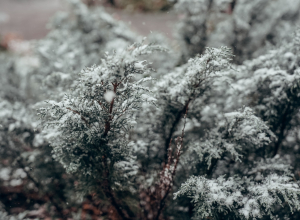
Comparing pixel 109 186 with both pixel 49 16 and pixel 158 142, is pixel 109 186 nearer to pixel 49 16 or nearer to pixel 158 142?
pixel 158 142

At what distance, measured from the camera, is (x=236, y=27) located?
462 centimetres

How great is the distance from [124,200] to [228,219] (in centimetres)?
138

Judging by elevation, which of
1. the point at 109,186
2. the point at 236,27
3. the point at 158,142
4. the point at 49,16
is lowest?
the point at 109,186

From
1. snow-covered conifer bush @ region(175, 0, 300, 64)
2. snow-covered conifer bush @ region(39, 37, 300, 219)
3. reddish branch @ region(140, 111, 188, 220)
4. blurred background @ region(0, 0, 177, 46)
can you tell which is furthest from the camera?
blurred background @ region(0, 0, 177, 46)

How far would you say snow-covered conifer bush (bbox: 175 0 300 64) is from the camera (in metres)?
4.38

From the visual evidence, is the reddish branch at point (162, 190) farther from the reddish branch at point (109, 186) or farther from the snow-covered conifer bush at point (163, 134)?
the reddish branch at point (109, 186)

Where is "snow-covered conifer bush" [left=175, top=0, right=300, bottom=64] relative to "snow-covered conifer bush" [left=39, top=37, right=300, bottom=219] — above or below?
above

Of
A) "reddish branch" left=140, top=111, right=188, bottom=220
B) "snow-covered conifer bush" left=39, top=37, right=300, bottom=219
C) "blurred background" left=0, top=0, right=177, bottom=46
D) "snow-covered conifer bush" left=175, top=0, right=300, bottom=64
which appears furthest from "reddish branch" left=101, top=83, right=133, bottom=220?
"blurred background" left=0, top=0, right=177, bottom=46

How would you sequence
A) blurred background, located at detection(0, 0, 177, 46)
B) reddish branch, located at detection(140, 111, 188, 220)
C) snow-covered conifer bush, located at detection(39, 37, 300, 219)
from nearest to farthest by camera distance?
snow-covered conifer bush, located at detection(39, 37, 300, 219) → reddish branch, located at detection(140, 111, 188, 220) → blurred background, located at detection(0, 0, 177, 46)

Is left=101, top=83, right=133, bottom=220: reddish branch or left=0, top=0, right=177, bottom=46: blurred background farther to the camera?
left=0, top=0, right=177, bottom=46: blurred background

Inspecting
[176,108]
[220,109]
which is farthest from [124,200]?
[220,109]

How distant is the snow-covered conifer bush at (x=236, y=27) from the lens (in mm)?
4379

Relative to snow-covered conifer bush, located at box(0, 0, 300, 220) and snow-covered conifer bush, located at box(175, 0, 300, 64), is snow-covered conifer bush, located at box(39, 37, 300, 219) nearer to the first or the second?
snow-covered conifer bush, located at box(0, 0, 300, 220)

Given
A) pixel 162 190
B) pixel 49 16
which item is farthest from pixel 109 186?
pixel 49 16
